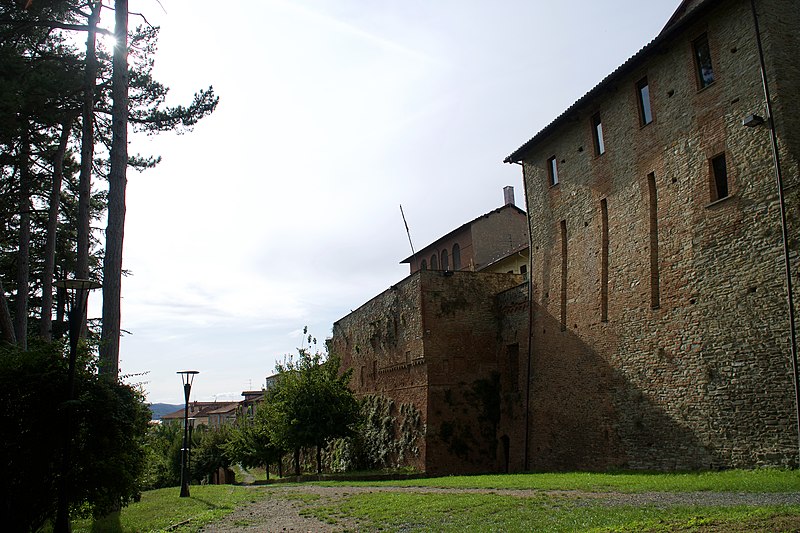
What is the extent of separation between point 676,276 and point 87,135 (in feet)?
55.6

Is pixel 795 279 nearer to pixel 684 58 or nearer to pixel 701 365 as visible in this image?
pixel 701 365

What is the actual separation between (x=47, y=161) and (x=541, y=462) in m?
19.4

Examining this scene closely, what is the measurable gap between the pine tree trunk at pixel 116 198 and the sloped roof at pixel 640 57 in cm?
1441

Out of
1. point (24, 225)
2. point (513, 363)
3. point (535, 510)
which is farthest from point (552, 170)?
point (24, 225)

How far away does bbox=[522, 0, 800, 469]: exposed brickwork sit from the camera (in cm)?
1472

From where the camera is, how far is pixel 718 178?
649 inches

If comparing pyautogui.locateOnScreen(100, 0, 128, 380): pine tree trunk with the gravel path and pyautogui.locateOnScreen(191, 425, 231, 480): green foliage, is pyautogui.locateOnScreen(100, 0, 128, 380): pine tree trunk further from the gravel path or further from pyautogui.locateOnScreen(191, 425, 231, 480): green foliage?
pyautogui.locateOnScreen(191, 425, 231, 480): green foliage

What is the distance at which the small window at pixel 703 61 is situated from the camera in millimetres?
16797

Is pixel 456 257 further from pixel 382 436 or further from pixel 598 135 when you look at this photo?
pixel 598 135

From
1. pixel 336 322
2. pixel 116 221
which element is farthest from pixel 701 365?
pixel 336 322

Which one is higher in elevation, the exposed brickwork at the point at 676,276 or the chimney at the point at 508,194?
the chimney at the point at 508,194

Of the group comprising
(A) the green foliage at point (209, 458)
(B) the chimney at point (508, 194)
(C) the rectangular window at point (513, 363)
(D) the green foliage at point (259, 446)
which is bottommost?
(A) the green foliage at point (209, 458)

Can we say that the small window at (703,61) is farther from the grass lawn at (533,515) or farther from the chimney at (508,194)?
the chimney at (508,194)

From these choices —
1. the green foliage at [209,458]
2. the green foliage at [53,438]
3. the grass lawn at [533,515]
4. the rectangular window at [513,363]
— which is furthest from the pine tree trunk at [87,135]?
the green foliage at [209,458]
